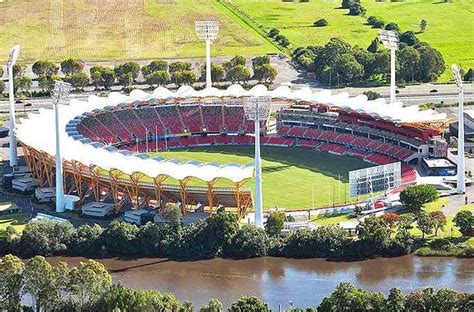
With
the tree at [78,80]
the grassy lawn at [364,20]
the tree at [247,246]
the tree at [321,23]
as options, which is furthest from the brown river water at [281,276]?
the tree at [321,23]

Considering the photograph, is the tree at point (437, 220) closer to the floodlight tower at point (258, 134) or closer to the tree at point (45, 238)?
the floodlight tower at point (258, 134)

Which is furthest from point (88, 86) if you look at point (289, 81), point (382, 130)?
point (382, 130)

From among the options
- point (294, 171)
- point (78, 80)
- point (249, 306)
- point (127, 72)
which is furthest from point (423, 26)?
point (249, 306)

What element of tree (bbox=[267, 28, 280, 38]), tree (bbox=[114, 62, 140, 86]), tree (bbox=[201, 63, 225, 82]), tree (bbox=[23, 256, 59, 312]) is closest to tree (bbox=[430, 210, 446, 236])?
tree (bbox=[23, 256, 59, 312])

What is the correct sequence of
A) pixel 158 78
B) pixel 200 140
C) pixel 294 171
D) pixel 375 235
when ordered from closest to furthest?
pixel 375 235 < pixel 294 171 < pixel 200 140 < pixel 158 78

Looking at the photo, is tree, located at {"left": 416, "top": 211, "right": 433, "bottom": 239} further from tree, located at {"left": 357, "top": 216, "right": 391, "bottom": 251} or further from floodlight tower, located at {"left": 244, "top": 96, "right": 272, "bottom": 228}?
floodlight tower, located at {"left": 244, "top": 96, "right": 272, "bottom": 228}

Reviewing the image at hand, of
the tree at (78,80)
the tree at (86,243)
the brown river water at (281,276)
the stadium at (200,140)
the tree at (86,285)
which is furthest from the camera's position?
the tree at (78,80)

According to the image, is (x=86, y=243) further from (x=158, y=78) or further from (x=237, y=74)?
(x=237, y=74)
